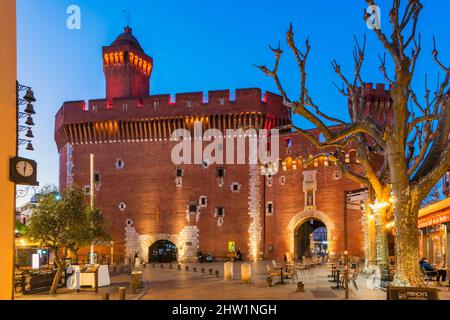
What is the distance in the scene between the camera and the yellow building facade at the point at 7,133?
→ 915cm

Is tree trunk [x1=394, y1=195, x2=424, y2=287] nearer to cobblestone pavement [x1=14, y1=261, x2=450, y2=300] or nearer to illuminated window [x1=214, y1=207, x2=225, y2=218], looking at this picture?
cobblestone pavement [x1=14, y1=261, x2=450, y2=300]

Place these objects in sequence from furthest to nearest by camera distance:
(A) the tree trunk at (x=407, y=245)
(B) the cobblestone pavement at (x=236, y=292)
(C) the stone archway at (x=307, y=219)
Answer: (C) the stone archway at (x=307, y=219) < (B) the cobblestone pavement at (x=236, y=292) < (A) the tree trunk at (x=407, y=245)

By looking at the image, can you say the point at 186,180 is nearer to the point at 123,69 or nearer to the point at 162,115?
the point at 162,115

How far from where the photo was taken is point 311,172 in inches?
1443

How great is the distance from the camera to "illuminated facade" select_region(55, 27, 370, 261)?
37906 millimetres

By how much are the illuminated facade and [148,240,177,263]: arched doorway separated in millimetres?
87

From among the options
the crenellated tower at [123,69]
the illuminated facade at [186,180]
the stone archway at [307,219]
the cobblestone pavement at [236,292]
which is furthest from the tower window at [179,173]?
the cobblestone pavement at [236,292]

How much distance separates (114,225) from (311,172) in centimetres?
1693

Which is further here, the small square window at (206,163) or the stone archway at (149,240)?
the small square window at (206,163)

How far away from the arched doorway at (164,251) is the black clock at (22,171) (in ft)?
105

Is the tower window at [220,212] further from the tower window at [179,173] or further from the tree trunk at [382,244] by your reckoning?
the tree trunk at [382,244]

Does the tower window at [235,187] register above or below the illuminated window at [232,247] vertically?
above
